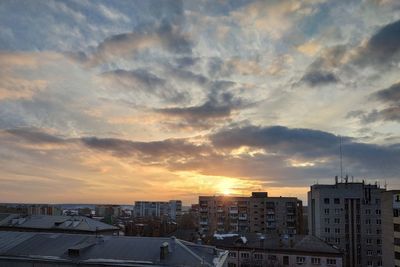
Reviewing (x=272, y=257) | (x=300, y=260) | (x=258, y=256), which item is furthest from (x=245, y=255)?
(x=300, y=260)

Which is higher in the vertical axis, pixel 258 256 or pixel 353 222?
pixel 353 222

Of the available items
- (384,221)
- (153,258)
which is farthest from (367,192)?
(153,258)

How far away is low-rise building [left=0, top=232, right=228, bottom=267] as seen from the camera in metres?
45.0

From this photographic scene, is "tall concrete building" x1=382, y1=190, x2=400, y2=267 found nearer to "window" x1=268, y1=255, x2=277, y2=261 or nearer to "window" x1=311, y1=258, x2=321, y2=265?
"window" x1=311, y1=258, x2=321, y2=265

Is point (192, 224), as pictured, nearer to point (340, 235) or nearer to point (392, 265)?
point (340, 235)

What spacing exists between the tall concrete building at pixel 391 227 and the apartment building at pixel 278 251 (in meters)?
11.8

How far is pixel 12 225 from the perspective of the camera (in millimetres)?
A: 80562

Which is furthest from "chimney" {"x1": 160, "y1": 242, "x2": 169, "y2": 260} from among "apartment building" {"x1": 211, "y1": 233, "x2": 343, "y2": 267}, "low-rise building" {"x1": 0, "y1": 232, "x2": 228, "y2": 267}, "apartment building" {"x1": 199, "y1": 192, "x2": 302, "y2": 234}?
"apartment building" {"x1": 199, "y1": 192, "x2": 302, "y2": 234}

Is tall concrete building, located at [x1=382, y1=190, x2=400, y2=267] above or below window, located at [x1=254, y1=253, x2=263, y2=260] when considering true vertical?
above

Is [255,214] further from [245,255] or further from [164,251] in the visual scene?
[164,251]

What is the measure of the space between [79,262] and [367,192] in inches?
3275

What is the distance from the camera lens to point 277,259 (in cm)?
7588

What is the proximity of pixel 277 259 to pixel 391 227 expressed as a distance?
75.1 feet

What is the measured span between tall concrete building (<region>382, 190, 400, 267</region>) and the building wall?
1202 cm
